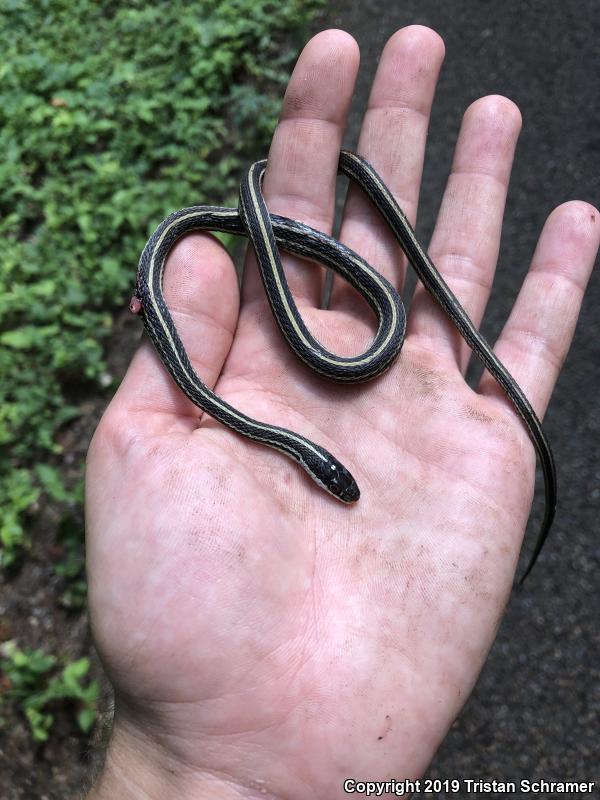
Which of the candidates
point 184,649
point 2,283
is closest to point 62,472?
point 2,283

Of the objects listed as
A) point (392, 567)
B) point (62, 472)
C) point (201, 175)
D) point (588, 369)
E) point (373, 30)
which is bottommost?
point (62, 472)

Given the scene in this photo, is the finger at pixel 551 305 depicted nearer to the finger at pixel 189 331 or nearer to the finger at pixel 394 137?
the finger at pixel 394 137

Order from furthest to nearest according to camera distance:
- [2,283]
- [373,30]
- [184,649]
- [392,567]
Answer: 1. [373,30]
2. [2,283]
3. [392,567]
4. [184,649]

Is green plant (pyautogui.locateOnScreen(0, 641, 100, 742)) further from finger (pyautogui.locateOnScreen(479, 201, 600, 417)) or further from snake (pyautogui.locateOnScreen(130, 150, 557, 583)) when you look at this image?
finger (pyautogui.locateOnScreen(479, 201, 600, 417))

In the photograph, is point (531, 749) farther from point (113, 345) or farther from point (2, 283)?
point (2, 283)

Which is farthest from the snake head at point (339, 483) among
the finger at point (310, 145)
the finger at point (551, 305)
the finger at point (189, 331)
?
the finger at point (310, 145)

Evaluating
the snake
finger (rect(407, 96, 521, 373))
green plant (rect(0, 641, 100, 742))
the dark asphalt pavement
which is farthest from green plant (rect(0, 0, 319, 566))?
finger (rect(407, 96, 521, 373))
